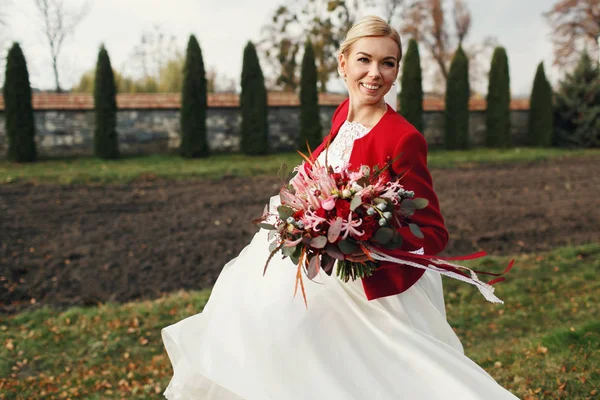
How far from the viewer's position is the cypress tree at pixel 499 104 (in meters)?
18.3

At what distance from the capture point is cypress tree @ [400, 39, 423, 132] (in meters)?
16.5

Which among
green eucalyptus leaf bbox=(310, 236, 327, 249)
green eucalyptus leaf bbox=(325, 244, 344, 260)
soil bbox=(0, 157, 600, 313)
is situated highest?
green eucalyptus leaf bbox=(310, 236, 327, 249)

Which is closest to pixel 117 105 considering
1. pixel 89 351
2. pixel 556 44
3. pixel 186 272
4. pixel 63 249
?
pixel 63 249

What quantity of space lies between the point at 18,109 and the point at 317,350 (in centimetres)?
1428

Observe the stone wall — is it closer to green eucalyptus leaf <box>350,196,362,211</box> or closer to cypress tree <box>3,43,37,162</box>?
cypress tree <box>3,43,37,162</box>

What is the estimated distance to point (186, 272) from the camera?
6.43 meters

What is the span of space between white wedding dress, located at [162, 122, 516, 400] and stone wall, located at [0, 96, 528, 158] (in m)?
13.9

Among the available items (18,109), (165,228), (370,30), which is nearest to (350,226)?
(370,30)

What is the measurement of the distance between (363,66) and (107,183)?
9.53 metres

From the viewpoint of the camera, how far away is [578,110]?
18438 mm

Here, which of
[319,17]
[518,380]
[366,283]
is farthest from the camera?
[319,17]

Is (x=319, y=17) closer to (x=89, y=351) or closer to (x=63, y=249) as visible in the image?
(x=63, y=249)

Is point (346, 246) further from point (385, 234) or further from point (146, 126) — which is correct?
point (146, 126)

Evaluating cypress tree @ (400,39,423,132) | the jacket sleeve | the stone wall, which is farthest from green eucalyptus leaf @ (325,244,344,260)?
cypress tree @ (400,39,423,132)
